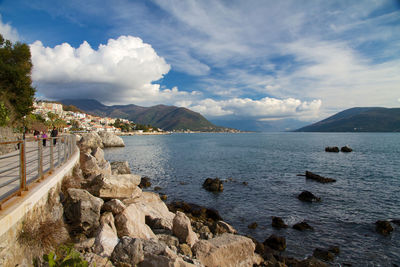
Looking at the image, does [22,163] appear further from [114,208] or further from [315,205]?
[315,205]

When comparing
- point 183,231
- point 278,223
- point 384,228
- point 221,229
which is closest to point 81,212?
point 183,231

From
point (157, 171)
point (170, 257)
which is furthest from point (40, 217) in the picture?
point (157, 171)

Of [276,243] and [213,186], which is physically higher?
[213,186]

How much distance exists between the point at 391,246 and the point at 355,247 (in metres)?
1.87

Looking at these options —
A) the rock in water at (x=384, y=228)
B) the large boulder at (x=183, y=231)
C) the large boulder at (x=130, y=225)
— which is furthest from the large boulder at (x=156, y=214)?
the rock in water at (x=384, y=228)

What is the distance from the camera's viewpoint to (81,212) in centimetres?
716

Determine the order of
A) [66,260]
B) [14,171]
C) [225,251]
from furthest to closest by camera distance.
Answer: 1. [14,171]
2. [225,251]
3. [66,260]

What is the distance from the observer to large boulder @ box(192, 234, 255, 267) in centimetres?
722

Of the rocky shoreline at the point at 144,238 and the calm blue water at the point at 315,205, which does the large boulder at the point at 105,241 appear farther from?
the calm blue water at the point at 315,205

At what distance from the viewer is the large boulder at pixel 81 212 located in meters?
7.06

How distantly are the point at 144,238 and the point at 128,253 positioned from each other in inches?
70.9

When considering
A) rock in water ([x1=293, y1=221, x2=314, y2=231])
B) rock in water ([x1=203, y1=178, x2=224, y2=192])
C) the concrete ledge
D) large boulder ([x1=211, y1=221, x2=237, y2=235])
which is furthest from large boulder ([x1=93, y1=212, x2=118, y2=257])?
rock in water ([x1=203, y1=178, x2=224, y2=192])

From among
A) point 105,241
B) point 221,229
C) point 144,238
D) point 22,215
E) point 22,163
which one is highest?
point 22,163

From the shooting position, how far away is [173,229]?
8703 millimetres
